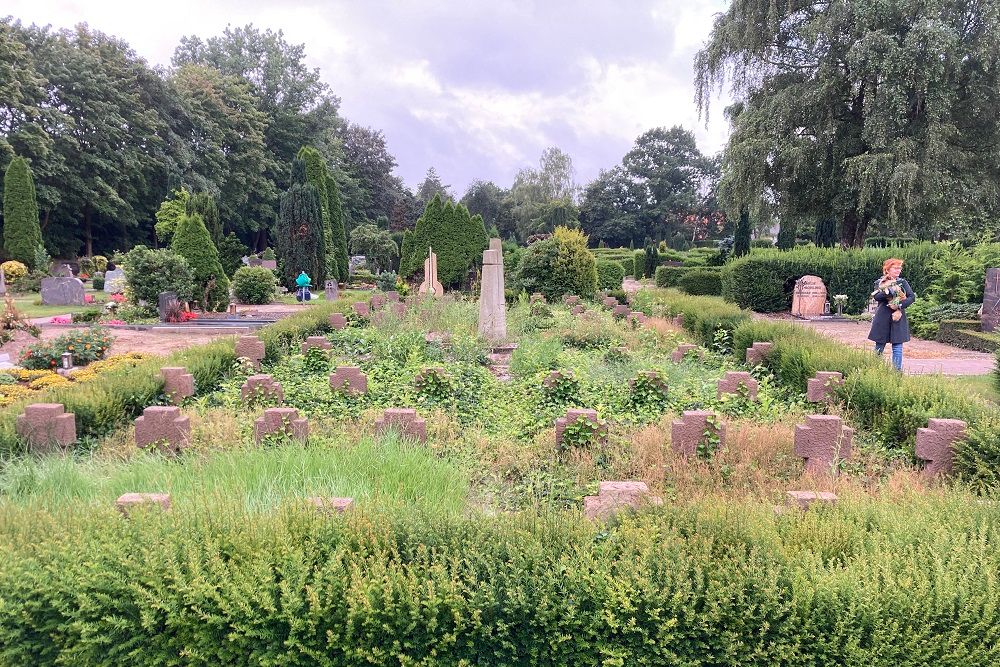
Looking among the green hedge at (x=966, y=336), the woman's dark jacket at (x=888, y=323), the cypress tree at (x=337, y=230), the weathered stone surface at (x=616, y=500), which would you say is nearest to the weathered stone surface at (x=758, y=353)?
the woman's dark jacket at (x=888, y=323)

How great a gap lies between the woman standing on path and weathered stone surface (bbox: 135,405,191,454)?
7746 millimetres

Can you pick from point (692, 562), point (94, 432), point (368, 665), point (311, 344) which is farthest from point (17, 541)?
point (311, 344)

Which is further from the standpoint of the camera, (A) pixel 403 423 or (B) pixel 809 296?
(B) pixel 809 296

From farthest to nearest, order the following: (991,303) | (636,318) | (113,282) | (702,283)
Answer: (702,283) → (113,282) → (991,303) → (636,318)

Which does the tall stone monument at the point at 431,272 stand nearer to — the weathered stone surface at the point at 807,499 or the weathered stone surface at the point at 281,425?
the weathered stone surface at the point at 281,425

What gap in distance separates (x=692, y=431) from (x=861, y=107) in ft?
67.3

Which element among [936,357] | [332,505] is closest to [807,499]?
[332,505]

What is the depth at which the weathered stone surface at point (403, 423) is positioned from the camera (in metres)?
4.12

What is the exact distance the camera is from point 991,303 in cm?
1159

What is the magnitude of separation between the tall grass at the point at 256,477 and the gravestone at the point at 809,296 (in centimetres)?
1568

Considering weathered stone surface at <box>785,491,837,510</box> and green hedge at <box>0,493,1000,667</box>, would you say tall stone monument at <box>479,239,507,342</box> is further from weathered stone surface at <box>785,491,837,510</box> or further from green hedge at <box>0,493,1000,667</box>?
green hedge at <box>0,493,1000,667</box>

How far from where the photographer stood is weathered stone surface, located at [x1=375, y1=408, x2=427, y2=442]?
412 centimetres

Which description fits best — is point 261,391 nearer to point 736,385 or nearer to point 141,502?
point 141,502

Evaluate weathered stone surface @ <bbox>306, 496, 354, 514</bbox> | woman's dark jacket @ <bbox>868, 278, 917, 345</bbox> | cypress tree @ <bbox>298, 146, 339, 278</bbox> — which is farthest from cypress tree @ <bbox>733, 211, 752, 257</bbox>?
weathered stone surface @ <bbox>306, 496, 354, 514</bbox>
